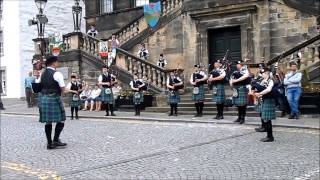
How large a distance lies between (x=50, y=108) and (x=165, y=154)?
2.54m

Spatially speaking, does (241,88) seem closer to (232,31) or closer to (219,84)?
(219,84)

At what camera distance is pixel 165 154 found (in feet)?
28.1

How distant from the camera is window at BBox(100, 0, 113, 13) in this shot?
27.9 m

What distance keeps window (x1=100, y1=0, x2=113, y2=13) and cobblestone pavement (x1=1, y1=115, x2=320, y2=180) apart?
1644 cm

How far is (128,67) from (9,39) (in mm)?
14299

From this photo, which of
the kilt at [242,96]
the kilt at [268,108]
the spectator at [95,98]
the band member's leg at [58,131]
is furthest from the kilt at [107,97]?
the kilt at [268,108]

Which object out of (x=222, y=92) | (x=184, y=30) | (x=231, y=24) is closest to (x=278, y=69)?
(x=222, y=92)

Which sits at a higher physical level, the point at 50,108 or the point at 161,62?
the point at 161,62

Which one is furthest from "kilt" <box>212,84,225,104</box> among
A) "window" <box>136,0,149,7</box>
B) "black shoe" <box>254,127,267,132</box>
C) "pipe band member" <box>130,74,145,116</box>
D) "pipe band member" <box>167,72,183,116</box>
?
"window" <box>136,0,149,7</box>

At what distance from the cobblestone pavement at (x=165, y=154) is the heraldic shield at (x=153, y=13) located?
9978 millimetres

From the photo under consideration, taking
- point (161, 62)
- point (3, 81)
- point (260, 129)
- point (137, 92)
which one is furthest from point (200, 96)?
point (3, 81)

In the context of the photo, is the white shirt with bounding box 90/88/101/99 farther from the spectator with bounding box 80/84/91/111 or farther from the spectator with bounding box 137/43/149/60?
the spectator with bounding box 137/43/149/60

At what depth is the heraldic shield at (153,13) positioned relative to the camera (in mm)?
21625

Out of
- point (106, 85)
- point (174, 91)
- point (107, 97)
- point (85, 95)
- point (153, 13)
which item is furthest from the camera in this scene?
point (153, 13)
